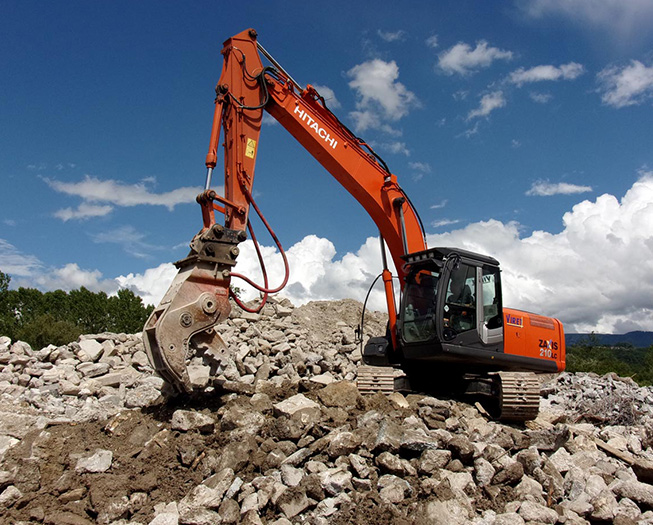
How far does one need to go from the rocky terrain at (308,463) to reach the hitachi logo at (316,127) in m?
3.43

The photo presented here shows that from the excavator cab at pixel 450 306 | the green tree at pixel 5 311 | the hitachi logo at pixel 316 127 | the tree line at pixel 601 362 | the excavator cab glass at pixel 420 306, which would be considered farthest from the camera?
the green tree at pixel 5 311

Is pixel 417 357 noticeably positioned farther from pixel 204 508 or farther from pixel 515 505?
pixel 204 508

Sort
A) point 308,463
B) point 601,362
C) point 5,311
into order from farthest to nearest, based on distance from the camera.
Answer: point 5,311, point 601,362, point 308,463

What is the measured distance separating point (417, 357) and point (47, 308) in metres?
28.5

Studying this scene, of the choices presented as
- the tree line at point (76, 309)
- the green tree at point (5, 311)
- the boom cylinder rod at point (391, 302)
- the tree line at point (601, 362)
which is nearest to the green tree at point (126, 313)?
the tree line at point (76, 309)

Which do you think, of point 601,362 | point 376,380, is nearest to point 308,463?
point 376,380

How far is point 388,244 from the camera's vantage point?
8164 millimetres

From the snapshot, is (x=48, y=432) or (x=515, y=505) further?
(x=48, y=432)

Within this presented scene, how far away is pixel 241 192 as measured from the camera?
265 inches

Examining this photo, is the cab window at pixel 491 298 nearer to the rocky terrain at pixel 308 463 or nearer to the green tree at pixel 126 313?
the rocky terrain at pixel 308 463

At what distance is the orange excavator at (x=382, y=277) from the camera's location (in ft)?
19.3

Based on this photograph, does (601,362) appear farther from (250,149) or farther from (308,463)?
(308,463)

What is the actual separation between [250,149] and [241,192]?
664 mm

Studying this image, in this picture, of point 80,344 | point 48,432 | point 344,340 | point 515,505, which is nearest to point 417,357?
point 515,505
